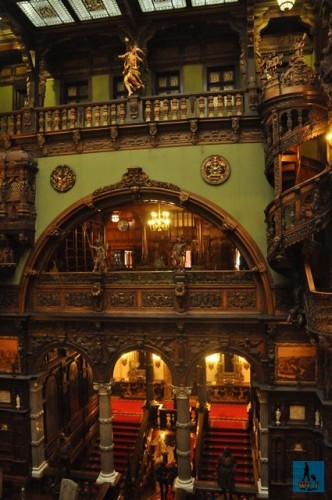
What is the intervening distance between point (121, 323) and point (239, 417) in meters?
7.48

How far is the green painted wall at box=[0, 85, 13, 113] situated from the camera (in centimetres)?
1353

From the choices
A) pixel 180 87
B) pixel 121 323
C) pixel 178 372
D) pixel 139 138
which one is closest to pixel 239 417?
pixel 178 372

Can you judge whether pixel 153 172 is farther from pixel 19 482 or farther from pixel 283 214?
pixel 19 482

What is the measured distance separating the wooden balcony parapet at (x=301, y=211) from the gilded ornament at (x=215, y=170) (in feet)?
6.32

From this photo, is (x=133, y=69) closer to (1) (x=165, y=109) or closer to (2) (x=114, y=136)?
(1) (x=165, y=109)

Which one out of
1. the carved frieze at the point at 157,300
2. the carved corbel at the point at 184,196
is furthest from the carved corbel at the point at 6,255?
the carved corbel at the point at 184,196

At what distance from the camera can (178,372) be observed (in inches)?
439

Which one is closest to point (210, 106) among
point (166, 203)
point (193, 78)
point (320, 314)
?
point (193, 78)

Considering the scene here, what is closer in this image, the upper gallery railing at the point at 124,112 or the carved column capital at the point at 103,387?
the upper gallery railing at the point at 124,112

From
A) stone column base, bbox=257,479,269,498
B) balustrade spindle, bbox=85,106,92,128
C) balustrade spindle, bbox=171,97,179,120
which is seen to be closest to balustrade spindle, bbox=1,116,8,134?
balustrade spindle, bbox=85,106,92,128

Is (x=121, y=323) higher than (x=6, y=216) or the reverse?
the reverse

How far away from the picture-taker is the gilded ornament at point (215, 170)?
36.3ft

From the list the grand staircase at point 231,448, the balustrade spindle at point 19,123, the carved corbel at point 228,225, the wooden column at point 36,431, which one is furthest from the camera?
the grand staircase at point 231,448

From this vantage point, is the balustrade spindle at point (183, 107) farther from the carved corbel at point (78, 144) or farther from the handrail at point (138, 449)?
the handrail at point (138, 449)
